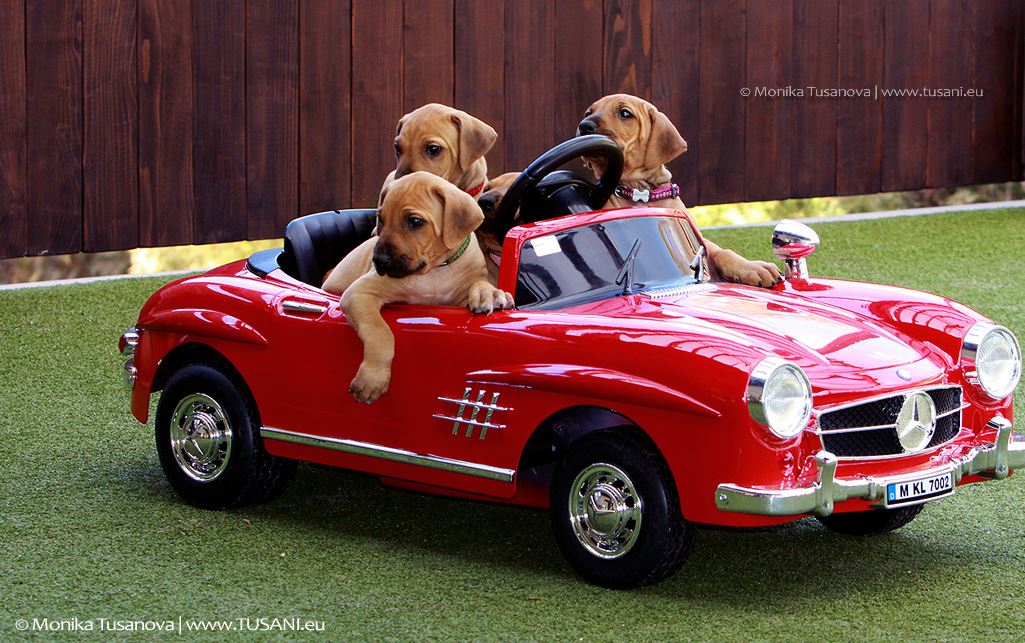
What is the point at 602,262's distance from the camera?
5422 mm

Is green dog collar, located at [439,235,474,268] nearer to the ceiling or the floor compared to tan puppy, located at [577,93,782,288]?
nearer to the floor

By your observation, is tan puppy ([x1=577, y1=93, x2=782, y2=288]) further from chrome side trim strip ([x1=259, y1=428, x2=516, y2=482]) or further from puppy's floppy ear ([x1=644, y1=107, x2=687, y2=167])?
chrome side trim strip ([x1=259, y1=428, x2=516, y2=482])

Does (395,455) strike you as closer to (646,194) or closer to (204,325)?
(204,325)

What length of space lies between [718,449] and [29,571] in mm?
2270

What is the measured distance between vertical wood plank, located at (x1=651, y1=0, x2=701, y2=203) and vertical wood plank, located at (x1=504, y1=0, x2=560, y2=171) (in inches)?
37.7

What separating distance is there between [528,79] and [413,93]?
0.92 metres

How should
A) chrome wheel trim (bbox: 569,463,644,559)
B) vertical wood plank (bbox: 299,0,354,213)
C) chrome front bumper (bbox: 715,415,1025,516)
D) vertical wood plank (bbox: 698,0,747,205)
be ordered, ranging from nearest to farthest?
chrome front bumper (bbox: 715,415,1025,516) < chrome wheel trim (bbox: 569,463,644,559) < vertical wood plank (bbox: 299,0,354,213) < vertical wood plank (bbox: 698,0,747,205)

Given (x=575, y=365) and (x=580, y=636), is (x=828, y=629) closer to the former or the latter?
(x=580, y=636)

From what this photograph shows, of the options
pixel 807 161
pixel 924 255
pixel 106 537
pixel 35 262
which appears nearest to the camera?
pixel 106 537

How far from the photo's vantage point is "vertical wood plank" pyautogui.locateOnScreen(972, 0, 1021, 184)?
42.9 ft

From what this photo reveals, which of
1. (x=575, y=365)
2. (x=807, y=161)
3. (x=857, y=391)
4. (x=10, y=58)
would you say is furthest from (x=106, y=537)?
(x=807, y=161)

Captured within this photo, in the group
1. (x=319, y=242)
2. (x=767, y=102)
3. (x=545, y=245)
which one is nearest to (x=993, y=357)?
(x=545, y=245)

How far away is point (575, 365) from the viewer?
4793mm

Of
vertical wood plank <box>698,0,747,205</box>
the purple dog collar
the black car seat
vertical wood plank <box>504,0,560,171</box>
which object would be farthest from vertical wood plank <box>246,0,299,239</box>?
the purple dog collar
